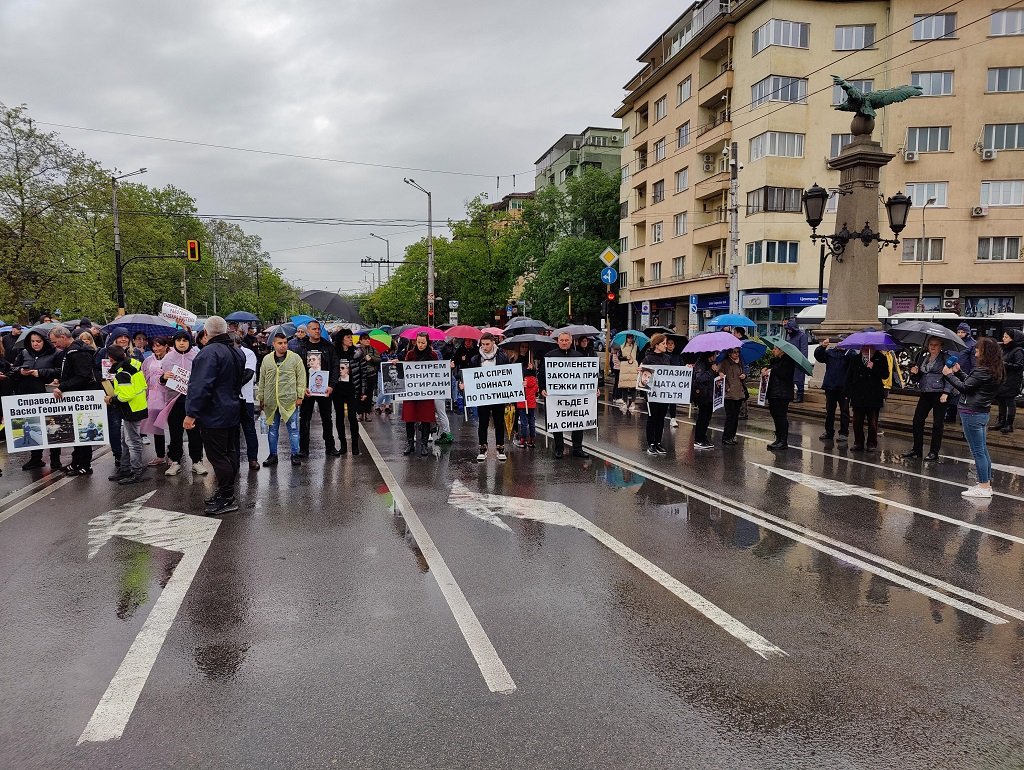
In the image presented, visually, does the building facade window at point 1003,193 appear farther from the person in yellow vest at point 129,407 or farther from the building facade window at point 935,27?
the person in yellow vest at point 129,407

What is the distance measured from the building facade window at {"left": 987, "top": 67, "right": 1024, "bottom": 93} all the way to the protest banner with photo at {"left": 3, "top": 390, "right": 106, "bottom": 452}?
143 feet

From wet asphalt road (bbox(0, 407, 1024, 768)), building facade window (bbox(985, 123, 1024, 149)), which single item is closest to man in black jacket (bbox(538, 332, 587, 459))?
wet asphalt road (bbox(0, 407, 1024, 768))

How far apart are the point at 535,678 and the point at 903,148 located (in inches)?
1650

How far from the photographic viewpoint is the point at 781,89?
3681 centimetres

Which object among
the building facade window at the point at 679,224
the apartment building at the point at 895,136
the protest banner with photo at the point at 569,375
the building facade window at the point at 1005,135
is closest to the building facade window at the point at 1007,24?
the apartment building at the point at 895,136

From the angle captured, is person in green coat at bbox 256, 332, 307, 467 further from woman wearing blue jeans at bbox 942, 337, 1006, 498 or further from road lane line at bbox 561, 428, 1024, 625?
woman wearing blue jeans at bbox 942, 337, 1006, 498

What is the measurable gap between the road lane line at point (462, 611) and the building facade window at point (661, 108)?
45618 millimetres

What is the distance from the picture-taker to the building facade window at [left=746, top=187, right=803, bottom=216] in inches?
1471

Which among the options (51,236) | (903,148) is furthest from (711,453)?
(903,148)

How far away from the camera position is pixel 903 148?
37.5 m

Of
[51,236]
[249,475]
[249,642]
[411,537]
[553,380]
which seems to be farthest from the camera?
[51,236]

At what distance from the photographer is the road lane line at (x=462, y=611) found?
391 centimetres

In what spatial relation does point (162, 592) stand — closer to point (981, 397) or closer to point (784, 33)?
point (981, 397)

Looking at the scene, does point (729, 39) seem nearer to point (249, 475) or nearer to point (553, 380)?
point (553, 380)
